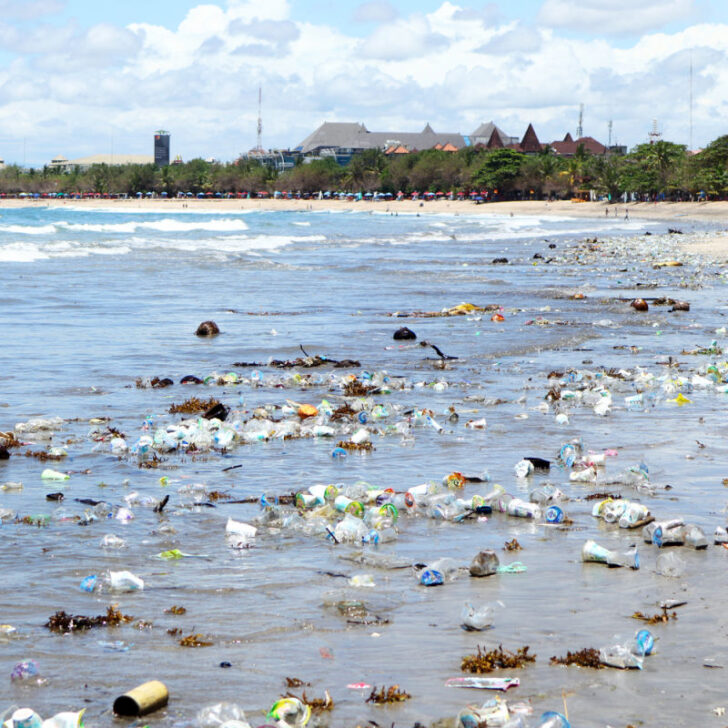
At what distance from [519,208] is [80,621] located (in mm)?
101532

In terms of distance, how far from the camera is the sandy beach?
48.6m

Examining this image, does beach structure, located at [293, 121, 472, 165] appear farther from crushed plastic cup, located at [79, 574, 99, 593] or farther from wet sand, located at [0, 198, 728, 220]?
crushed plastic cup, located at [79, 574, 99, 593]

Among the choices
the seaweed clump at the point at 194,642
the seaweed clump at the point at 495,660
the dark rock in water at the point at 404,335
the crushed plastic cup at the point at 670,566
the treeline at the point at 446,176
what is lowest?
the seaweed clump at the point at 194,642

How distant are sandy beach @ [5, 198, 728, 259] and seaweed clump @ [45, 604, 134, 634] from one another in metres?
30.9

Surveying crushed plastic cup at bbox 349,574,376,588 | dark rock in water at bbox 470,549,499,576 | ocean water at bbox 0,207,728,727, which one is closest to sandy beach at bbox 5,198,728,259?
ocean water at bbox 0,207,728,727

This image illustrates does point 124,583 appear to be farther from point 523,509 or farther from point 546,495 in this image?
point 546,495

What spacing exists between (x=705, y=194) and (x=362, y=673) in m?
91.4

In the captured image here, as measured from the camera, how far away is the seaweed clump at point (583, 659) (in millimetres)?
3975

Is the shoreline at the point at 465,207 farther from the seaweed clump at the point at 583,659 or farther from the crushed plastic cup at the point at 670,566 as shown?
the seaweed clump at the point at 583,659

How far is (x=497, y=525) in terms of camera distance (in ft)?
19.9

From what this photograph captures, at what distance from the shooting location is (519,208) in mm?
103188

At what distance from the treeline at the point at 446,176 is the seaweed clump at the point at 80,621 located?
8772cm

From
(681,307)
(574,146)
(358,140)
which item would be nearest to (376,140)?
(358,140)

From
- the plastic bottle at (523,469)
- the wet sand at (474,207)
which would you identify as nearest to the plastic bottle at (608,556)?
the plastic bottle at (523,469)
